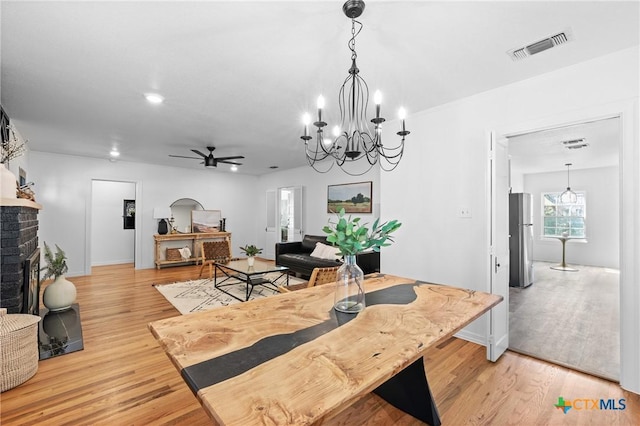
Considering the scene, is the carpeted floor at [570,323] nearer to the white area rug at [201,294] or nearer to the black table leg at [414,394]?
the black table leg at [414,394]

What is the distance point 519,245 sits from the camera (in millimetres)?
5230

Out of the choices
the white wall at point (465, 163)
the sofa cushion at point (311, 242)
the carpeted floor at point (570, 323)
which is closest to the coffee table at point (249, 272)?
the sofa cushion at point (311, 242)

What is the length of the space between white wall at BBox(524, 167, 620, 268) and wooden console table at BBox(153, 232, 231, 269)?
8.77 metres

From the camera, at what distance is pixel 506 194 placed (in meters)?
2.89

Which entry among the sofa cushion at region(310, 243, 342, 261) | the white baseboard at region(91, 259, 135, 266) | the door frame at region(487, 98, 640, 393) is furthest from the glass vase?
the white baseboard at region(91, 259, 135, 266)

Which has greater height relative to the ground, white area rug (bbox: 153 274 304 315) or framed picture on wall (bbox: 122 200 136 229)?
framed picture on wall (bbox: 122 200 136 229)

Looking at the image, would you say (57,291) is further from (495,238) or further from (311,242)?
(495,238)

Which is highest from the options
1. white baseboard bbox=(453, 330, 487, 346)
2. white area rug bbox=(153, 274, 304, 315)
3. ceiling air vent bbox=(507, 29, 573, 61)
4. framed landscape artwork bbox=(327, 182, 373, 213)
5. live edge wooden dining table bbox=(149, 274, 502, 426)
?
ceiling air vent bbox=(507, 29, 573, 61)

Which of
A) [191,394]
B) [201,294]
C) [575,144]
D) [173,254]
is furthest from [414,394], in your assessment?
[173,254]

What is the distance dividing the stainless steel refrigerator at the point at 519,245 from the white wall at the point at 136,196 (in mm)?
6405

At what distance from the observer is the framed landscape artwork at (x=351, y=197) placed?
5.84m

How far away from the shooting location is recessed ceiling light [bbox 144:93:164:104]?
2.94 m

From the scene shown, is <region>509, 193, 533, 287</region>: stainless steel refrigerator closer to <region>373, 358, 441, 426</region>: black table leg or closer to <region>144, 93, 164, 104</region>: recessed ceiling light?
<region>373, 358, 441, 426</region>: black table leg

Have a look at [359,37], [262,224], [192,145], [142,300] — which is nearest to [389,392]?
[359,37]
